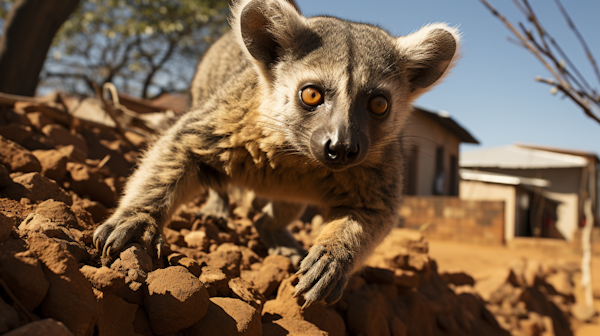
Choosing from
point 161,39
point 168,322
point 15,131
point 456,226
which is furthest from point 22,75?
point 161,39

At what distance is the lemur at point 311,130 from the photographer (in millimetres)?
2441

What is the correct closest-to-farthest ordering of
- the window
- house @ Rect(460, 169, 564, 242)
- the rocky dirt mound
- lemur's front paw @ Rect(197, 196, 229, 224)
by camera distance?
the rocky dirt mound
lemur's front paw @ Rect(197, 196, 229, 224)
house @ Rect(460, 169, 564, 242)
the window

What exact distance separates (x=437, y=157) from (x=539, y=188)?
5.39m

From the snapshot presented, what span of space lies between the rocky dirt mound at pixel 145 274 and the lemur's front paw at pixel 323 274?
188mm

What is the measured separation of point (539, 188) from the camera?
2025 centimetres

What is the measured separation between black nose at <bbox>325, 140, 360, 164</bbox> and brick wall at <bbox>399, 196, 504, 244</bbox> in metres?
10.9

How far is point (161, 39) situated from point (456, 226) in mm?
13644

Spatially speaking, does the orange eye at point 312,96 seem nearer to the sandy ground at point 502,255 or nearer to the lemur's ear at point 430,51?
the lemur's ear at point 430,51

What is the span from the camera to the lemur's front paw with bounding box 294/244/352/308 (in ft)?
7.25

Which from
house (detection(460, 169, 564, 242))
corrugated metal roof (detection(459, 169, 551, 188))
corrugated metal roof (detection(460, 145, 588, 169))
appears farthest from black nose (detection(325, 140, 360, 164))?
corrugated metal roof (detection(460, 145, 588, 169))

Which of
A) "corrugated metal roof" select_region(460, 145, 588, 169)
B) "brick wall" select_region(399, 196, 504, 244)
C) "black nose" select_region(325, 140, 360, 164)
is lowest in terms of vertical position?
"brick wall" select_region(399, 196, 504, 244)

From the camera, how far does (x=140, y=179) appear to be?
2.73 meters

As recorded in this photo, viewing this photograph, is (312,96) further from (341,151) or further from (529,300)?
(529,300)

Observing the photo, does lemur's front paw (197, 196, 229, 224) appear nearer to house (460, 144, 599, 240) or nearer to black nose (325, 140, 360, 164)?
Answer: black nose (325, 140, 360, 164)
